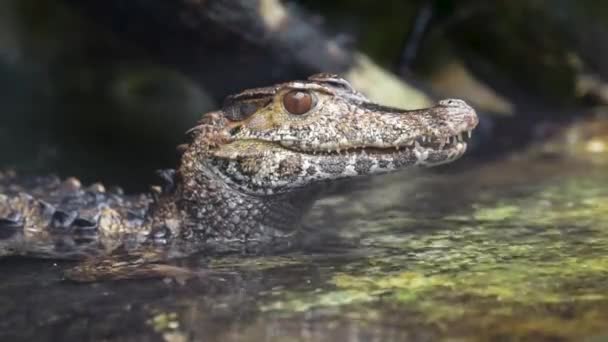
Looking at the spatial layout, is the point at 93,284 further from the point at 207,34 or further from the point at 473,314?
the point at 207,34

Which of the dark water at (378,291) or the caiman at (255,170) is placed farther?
the caiman at (255,170)

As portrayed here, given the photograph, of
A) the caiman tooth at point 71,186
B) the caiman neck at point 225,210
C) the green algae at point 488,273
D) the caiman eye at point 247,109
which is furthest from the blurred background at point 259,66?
the green algae at point 488,273

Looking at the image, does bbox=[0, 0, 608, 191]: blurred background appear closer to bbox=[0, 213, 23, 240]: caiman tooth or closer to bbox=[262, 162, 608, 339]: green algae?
bbox=[0, 213, 23, 240]: caiman tooth

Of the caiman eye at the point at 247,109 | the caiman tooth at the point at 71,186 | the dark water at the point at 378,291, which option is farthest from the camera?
the caiman tooth at the point at 71,186

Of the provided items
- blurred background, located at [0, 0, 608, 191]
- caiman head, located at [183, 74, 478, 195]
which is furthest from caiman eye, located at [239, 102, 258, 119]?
blurred background, located at [0, 0, 608, 191]

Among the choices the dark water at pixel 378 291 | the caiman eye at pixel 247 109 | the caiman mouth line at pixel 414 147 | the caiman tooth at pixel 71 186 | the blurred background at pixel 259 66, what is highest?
the blurred background at pixel 259 66

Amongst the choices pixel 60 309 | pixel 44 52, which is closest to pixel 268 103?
pixel 60 309

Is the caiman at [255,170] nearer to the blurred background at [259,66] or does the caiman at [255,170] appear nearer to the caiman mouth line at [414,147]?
the caiman mouth line at [414,147]
